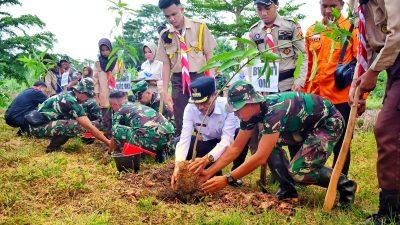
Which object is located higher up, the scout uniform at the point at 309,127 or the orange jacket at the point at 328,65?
the orange jacket at the point at 328,65

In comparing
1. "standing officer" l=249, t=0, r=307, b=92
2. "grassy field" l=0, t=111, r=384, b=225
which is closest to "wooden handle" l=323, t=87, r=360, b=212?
"grassy field" l=0, t=111, r=384, b=225

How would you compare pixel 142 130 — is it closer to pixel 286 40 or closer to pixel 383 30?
pixel 286 40

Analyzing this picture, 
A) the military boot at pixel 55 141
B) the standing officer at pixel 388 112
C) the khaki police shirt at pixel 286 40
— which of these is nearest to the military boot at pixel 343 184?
the standing officer at pixel 388 112

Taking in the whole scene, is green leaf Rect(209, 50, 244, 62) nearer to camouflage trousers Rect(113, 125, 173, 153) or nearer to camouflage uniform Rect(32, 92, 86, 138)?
camouflage trousers Rect(113, 125, 173, 153)

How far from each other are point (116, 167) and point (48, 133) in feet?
5.50

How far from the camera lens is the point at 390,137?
211 centimetres

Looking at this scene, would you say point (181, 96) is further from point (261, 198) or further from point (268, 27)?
point (261, 198)

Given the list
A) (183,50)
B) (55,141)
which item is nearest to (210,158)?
(183,50)

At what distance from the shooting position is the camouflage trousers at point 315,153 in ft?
9.58

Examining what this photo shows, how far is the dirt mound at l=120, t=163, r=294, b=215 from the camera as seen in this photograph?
2781 mm

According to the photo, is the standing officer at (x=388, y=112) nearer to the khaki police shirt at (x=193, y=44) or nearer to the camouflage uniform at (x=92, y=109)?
the khaki police shirt at (x=193, y=44)

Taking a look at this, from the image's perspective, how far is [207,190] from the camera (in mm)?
2980

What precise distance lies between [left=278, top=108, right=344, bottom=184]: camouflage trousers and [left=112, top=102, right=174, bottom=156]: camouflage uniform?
82.9 inches

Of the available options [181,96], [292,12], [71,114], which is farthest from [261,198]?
[292,12]
